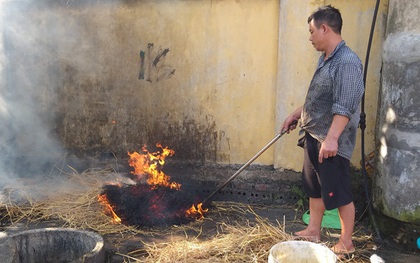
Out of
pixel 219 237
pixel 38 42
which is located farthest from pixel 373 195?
pixel 38 42

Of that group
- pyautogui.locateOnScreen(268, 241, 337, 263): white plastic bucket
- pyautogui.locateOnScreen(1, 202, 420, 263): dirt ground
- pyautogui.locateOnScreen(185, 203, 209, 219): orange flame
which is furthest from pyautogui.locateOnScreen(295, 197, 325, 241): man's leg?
pyautogui.locateOnScreen(185, 203, 209, 219): orange flame

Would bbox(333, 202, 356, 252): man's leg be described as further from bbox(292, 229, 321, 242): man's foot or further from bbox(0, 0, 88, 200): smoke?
bbox(0, 0, 88, 200): smoke

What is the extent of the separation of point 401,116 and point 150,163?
3.84 m

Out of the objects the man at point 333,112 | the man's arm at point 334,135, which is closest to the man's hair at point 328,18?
the man at point 333,112

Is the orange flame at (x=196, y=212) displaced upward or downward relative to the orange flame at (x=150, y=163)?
downward

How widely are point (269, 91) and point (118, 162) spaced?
280cm

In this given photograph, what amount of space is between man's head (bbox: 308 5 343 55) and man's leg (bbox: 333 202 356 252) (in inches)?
65.0

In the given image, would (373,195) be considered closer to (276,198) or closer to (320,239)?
(320,239)

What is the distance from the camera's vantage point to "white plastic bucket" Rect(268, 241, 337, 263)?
3871 millimetres

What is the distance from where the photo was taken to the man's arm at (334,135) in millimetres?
4168

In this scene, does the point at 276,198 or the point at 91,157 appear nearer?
the point at 276,198

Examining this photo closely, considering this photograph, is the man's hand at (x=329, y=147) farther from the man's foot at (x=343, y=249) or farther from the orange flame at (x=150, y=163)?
the orange flame at (x=150, y=163)

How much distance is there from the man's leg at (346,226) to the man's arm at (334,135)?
2.21 ft

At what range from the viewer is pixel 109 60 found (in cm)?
718
